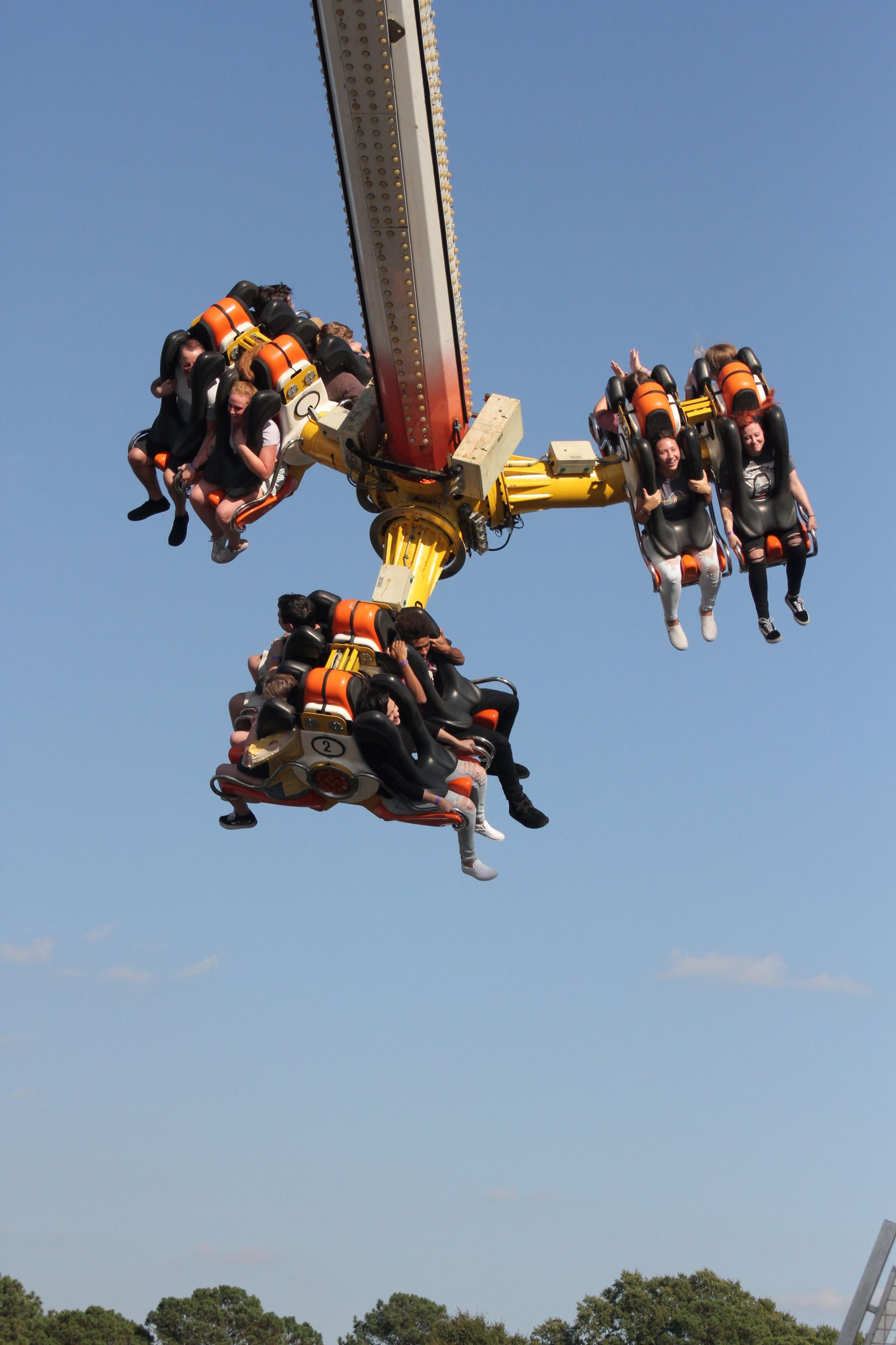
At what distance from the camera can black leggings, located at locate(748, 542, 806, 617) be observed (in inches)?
822

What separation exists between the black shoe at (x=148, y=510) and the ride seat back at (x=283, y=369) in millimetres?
2337

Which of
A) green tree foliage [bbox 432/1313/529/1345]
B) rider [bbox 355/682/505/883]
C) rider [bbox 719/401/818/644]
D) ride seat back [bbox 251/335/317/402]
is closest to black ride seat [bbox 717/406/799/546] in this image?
rider [bbox 719/401/818/644]

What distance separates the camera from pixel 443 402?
20312mm

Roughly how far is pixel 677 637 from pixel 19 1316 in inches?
1592

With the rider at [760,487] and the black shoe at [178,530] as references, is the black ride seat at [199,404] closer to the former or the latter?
the black shoe at [178,530]

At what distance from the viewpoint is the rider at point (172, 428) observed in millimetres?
22188

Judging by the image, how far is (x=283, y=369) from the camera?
22.0 meters

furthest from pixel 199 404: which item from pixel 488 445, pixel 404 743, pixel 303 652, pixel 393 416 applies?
pixel 404 743

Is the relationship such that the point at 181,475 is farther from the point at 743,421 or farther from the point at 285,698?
the point at 743,421

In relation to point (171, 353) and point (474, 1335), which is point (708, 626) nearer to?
point (171, 353)

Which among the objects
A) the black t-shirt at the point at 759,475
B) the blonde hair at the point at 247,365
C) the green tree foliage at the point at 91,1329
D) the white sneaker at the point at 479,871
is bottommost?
the green tree foliage at the point at 91,1329

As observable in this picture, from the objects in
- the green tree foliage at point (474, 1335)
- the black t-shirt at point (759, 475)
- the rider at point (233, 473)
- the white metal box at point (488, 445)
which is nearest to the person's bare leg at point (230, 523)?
the rider at point (233, 473)

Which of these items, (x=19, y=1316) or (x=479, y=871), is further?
(x=19, y=1316)

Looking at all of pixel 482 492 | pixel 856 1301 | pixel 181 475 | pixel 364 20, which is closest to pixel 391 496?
pixel 482 492
